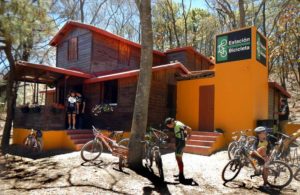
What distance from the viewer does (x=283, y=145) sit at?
834 centimetres

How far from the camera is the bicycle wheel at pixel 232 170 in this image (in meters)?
7.90

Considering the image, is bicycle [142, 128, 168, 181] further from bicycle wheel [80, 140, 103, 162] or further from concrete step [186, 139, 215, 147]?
concrete step [186, 139, 215, 147]

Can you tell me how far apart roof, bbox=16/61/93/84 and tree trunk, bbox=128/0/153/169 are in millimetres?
6466

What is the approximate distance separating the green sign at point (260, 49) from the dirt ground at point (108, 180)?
5.96m

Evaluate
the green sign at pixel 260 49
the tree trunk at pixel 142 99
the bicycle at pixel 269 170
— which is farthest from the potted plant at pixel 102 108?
the bicycle at pixel 269 170

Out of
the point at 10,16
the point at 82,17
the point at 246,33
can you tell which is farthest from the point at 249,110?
the point at 82,17

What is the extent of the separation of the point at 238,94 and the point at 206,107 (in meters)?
1.79

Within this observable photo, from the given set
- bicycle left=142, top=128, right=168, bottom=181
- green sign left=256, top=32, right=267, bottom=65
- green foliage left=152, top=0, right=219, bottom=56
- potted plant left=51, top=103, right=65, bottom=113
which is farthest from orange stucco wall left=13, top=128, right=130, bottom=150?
green foliage left=152, top=0, right=219, bottom=56

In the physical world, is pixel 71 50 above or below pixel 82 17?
below

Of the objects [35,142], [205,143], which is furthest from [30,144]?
[205,143]

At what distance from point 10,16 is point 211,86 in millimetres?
9177

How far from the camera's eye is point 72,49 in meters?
19.2

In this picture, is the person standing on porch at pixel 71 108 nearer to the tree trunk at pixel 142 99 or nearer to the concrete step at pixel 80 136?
the concrete step at pixel 80 136

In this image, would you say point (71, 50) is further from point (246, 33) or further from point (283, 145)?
point (283, 145)
